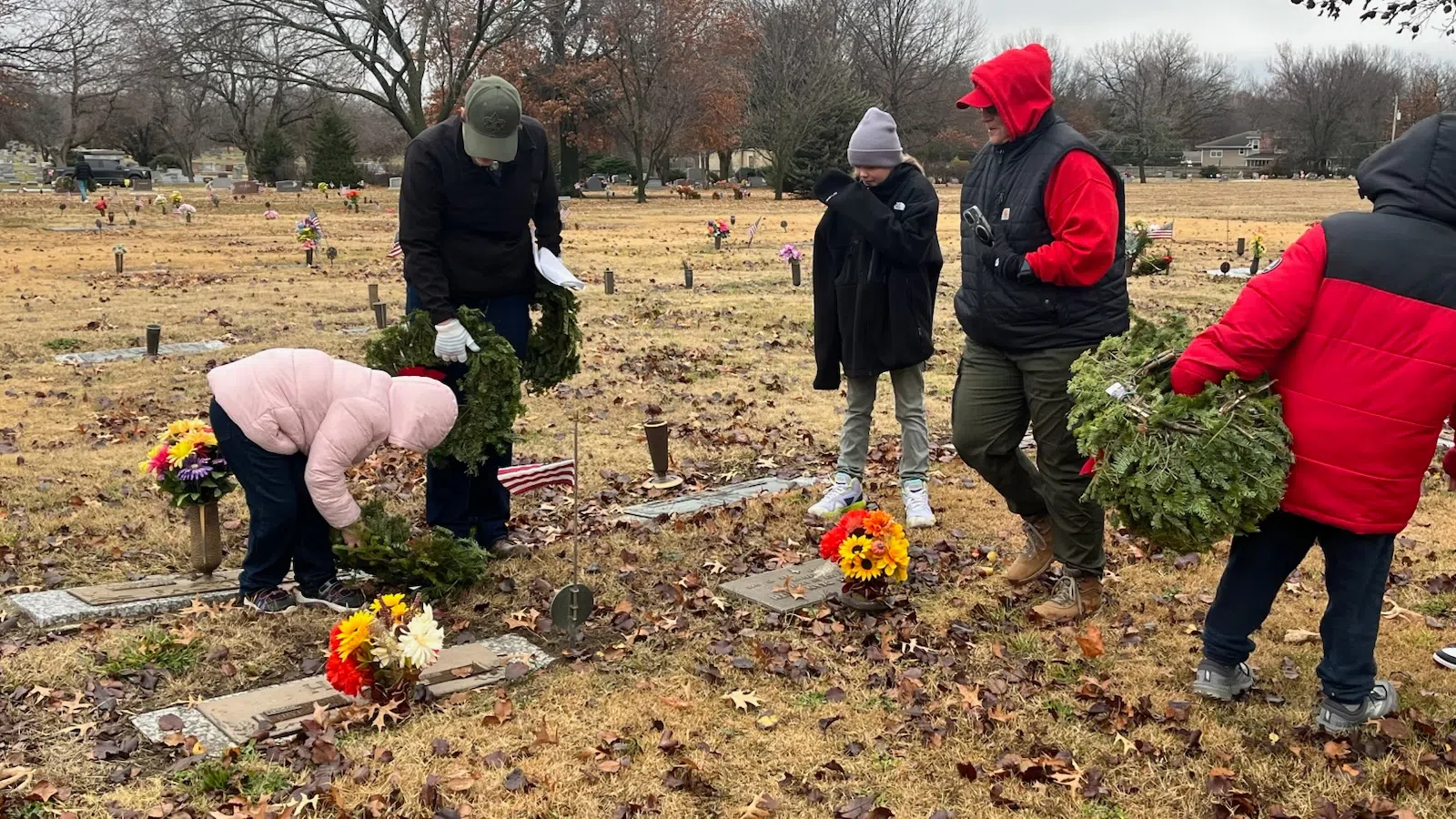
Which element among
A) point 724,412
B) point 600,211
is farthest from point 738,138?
point 724,412

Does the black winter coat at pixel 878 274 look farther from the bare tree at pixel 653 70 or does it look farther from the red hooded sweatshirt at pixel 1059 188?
the bare tree at pixel 653 70

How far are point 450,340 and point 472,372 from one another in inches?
6.6

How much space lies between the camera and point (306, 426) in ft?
14.6

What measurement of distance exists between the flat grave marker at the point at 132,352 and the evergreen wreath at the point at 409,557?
717cm

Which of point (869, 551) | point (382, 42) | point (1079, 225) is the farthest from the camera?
point (382, 42)

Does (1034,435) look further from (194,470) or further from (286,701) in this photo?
(194,470)

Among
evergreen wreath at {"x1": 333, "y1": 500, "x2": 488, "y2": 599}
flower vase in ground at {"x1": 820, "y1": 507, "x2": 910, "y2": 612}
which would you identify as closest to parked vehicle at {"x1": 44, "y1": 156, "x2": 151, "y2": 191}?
evergreen wreath at {"x1": 333, "y1": 500, "x2": 488, "y2": 599}

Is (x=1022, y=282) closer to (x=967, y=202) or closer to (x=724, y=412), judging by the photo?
(x=967, y=202)

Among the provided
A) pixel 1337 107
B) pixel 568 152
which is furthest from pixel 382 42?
pixel 1337 107

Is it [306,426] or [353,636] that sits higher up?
[306,426]

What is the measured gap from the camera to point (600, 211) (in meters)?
39.1

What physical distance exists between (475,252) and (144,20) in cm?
3552

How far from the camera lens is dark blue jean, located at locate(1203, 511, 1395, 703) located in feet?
11.5

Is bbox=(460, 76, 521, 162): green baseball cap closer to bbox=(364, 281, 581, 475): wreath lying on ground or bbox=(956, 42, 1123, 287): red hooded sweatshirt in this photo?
bbox=(364, 281, 581, 475): wreath lying on ground
